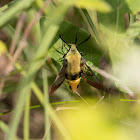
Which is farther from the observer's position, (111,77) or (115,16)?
(111,77)

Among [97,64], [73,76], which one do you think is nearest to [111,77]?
[97,64]

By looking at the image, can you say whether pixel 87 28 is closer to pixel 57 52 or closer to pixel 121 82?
pixel 57 52

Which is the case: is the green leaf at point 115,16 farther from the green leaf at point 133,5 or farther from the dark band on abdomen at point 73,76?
the dark band on abdomen at point 73,76

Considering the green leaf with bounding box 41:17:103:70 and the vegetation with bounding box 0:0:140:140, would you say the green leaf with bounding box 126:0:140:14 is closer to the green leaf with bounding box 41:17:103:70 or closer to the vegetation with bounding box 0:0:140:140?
the vegetation with bounding box 0:0:140:140

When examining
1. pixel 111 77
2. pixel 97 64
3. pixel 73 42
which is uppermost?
pixel 73 42

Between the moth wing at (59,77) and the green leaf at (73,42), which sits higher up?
the green leaf at (73,42)

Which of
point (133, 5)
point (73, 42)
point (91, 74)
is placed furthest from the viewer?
point (91, 74)

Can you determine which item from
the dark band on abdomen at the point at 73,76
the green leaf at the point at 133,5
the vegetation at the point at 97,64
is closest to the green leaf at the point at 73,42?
the vegetation at the point at 97,64

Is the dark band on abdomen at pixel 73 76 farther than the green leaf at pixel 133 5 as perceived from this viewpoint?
Yes

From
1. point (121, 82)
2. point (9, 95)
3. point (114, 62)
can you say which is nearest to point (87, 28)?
point (114, 62)

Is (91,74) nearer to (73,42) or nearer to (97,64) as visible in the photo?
(97,64)

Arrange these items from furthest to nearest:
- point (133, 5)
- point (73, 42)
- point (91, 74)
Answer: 1. point (91, 74)
2. point (73, 42)
3. point (133, 5)
